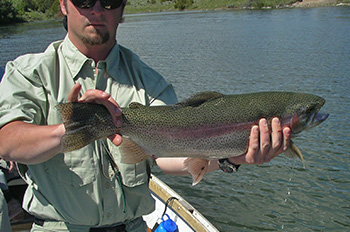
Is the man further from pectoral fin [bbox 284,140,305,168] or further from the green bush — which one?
the green bush

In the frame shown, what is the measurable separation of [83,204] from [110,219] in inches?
9.6

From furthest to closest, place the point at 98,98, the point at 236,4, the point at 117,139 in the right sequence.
Answer: the point at 236,4
the point at 117,139
the point at 98,98

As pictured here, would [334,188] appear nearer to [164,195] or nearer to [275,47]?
[164,195]

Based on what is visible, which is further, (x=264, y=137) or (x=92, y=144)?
(x=92, y=144)

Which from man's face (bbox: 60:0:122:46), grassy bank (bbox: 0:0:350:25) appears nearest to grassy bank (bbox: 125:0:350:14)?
grassy bank (bbox: 0:0:350:25)

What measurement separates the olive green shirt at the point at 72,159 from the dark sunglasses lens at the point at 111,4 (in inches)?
15.2

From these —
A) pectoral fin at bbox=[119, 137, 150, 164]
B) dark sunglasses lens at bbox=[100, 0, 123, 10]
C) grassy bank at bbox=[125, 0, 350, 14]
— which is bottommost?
grassy bank at bbox=[125, 0, 350, 14]

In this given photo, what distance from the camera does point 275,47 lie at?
74.0 ft

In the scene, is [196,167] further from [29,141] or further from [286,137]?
[29,141]

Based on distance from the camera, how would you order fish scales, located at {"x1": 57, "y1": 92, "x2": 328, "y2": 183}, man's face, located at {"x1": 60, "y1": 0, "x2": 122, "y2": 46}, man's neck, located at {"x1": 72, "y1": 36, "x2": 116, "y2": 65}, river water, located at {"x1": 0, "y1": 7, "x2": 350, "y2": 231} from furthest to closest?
river water, located at {"x1": 0, "y1": 7, "x2": 350, "y2": 231} → man's neck, located at {"x1": 72, "y1": 36, "x2": 116, "y2": 65} → man's face, located at {"x1": 60, "y1": 0, "x2": 122, "y2": 46} → fish scales, located at {"x1": 57, "y1": 92, "x2": 328, "y2": 183}

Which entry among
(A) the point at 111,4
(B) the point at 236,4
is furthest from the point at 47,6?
(A) the point at 111,4

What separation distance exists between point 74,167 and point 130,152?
480 millimetres

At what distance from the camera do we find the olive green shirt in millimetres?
2695

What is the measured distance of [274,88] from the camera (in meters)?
14.0
